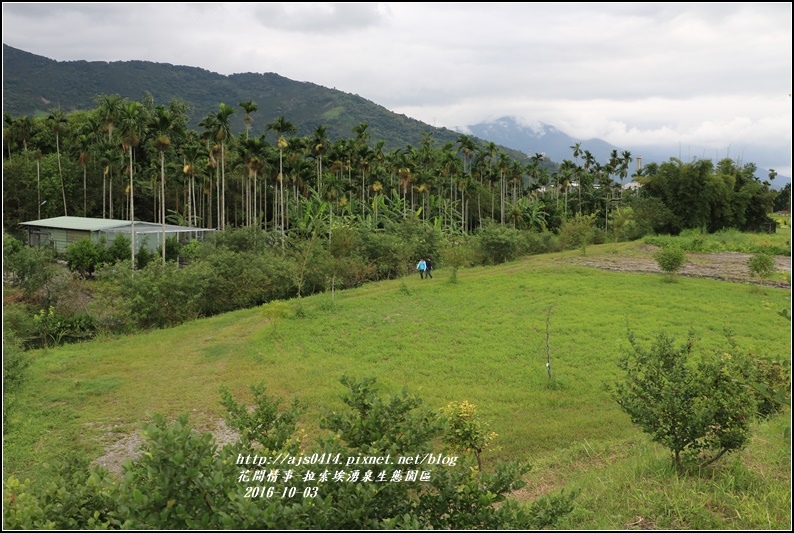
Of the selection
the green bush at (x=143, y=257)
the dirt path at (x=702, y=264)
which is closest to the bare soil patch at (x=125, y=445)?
the green bush at (x=143, y=257)

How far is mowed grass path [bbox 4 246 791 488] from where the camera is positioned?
10680 mm

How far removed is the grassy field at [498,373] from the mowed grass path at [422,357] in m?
0.06

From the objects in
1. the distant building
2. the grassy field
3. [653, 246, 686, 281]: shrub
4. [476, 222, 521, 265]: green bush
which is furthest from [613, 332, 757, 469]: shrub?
the distant building

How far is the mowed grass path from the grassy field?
0.19 feet

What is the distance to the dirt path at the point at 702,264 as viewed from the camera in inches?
1021

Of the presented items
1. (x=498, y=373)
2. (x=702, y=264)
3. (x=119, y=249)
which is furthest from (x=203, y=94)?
(x=498, y=373)

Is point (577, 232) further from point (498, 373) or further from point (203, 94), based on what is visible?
point (203, 94)

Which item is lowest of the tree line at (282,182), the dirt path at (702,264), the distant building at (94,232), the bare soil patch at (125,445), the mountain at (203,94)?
the bare soil patch at (125,445)

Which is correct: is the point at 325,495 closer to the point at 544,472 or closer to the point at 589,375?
the point at 544,472

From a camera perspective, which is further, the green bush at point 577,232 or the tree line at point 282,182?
the tree line at point 282,182

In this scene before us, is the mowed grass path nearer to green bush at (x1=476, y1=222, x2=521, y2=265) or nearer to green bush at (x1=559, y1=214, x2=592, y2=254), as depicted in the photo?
green bush at (x1=476, y1=222, x2=521, y2=265)

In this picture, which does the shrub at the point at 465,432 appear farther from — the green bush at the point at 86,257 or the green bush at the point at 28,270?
the green bush at the point at 86,257

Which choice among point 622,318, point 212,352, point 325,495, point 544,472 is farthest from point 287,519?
point 622,318

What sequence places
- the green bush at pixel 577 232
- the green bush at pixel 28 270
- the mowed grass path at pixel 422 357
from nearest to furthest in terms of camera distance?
the mowed grass path at pixel 422 357
the green bush at pixel 28 270
the green bush at pixel 577 232
